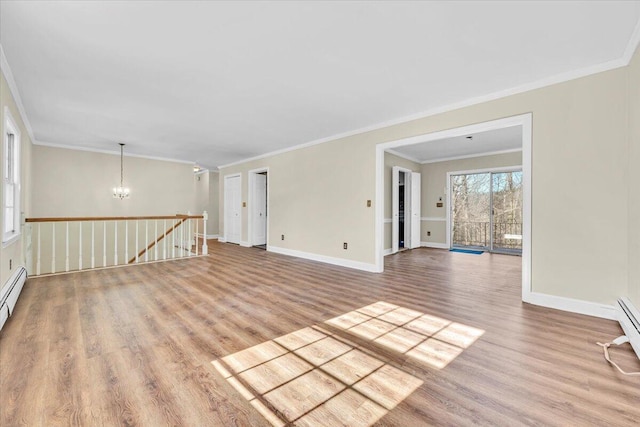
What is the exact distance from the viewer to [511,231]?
6941 mm

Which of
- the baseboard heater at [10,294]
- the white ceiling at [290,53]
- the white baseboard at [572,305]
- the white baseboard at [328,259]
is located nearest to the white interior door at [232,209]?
the white baseboard at [328,259]

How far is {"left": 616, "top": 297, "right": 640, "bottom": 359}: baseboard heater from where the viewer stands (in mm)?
2068

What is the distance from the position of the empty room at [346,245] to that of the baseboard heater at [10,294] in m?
0.03

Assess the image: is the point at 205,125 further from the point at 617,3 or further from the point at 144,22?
the point at 617,3

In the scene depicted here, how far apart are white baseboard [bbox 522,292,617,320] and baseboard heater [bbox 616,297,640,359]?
0.10 meters

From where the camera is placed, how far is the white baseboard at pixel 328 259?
4787 millimetres

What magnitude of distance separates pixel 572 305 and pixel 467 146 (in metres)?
4.24

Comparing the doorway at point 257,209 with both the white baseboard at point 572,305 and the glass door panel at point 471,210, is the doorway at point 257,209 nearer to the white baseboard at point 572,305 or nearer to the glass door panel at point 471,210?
the glass door panel at point 471,210

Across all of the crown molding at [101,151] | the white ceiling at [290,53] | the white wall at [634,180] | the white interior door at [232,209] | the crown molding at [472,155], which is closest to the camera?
the white ceiling at [290,53]

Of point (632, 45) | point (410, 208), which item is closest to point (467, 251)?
point (410, 208)

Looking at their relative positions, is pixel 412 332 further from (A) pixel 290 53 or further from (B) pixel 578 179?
(A) pixel 290 53

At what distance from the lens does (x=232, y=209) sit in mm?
8453

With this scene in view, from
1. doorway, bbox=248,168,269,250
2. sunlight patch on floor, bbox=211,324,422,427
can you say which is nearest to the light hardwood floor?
sunlight patch on floor, bbox=211,324,422,427

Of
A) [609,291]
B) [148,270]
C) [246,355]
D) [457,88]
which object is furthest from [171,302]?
[609,291]
